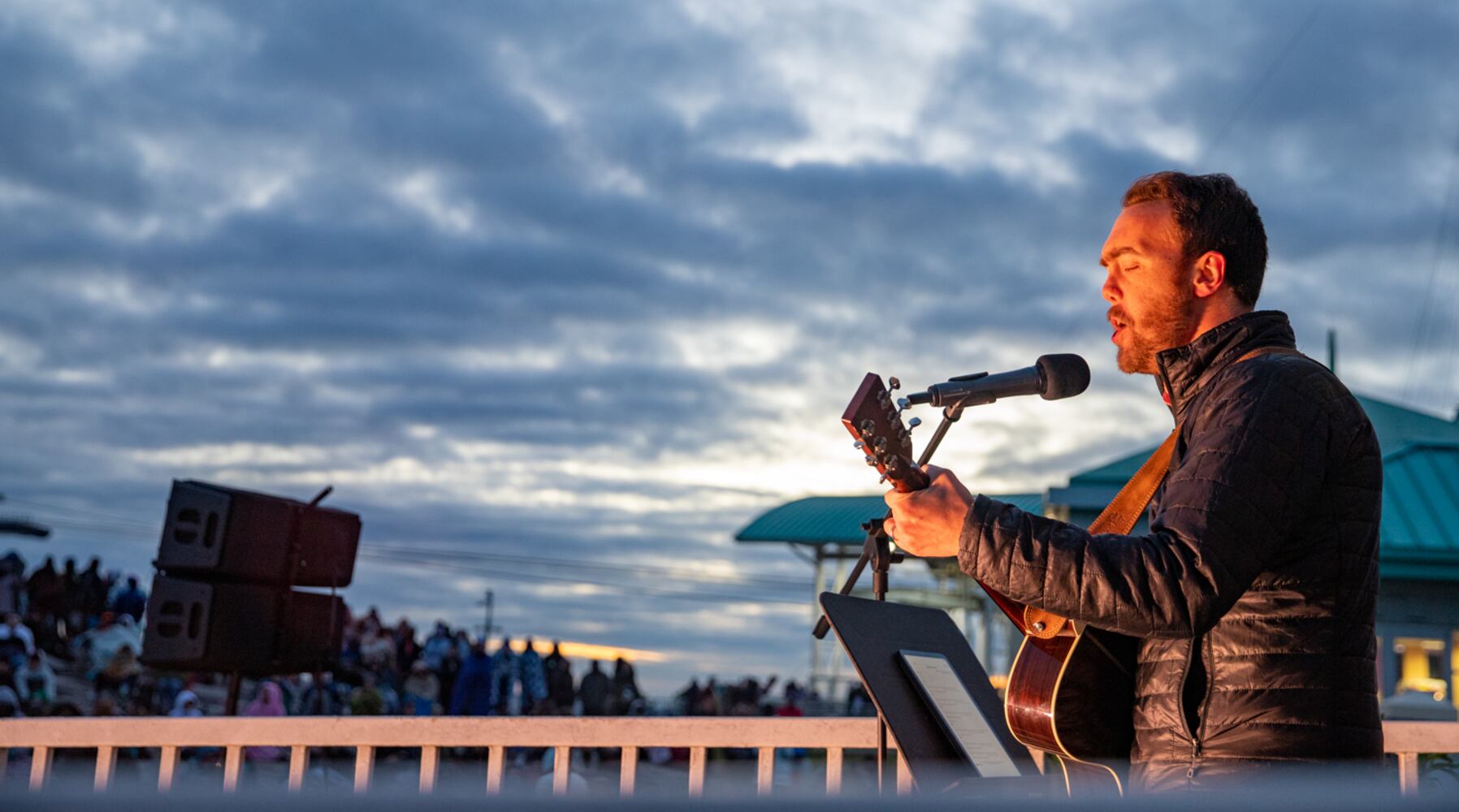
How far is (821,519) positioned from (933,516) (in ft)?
73.1

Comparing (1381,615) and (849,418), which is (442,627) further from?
(849,418)

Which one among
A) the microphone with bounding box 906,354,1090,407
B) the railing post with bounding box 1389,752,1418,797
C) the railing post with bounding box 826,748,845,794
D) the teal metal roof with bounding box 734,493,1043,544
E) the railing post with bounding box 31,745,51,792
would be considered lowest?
the railing post with bounding box 31,745,51,792

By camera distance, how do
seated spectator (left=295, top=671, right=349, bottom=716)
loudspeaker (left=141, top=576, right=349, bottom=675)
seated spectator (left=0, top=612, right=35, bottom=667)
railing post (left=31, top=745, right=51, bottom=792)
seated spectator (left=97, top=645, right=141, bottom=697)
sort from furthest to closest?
1. seated spectator (left=295, top=671, right=349, bottom=716)
2. seated spectator (left=97, top=645, right=141, bottom=697)
3. seated spectator (left=0, top=612, right=35, bottom=667)
4. loudspeaker (left=141, top=576, right=349, bottom=675)
5. railing post (left=31, top=745, right=51, bottom=792)

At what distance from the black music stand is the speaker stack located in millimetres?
6517

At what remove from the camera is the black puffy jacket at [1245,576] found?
2.20 meters

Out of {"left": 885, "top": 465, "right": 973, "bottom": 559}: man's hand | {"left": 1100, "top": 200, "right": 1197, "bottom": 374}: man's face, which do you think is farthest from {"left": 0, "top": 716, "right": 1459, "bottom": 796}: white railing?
{"left": 1100, "top": 200, "right": 1197, "bottom": 374}: man's face

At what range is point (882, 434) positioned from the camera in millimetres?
2566

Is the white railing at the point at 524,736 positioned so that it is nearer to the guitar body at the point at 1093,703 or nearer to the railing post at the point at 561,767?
the railing post at the point at 561,767

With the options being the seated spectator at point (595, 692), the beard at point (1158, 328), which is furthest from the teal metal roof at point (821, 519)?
the beard at point (1158, 328)

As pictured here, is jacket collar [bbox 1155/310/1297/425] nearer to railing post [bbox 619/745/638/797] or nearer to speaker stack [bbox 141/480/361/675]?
railing post [bbox 619/745/638/797]

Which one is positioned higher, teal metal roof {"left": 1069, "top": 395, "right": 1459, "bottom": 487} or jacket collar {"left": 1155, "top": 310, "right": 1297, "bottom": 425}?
teal metal roof {"left": 1069, "top": 395, "right": 1459, "bottom": 487}

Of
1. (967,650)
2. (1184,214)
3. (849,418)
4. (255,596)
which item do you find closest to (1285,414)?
(1184,214)

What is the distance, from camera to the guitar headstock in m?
2.50

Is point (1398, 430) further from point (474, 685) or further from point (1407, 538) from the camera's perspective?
Answer: point (474, 685)
